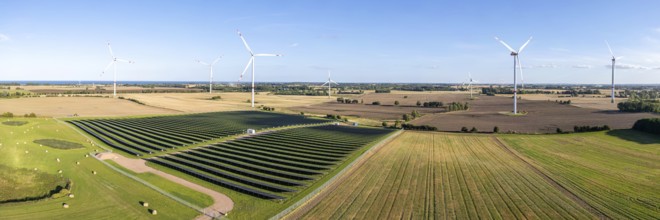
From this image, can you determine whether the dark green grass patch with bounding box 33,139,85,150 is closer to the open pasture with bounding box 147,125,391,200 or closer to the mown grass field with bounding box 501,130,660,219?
the open pasture with bounding box 147,125,391,200

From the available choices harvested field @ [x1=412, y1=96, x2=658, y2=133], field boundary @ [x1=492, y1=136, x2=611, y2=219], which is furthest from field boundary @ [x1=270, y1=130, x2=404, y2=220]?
harvested field @ [x1=412, y1=96, x2=658, y2=133]

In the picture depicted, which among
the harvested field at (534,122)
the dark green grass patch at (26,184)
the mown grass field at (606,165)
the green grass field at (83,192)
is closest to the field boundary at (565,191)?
the mown grass field at (606,165)

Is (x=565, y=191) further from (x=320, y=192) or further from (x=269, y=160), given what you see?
(x=269, y=160)

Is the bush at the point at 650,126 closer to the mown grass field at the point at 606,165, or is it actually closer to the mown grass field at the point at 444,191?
the mown grass field at the point at 606,165

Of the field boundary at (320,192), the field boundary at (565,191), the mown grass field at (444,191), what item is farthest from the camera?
the field boundary at (565,191)

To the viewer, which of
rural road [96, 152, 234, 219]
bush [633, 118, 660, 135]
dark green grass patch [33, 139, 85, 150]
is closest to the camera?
rural road [96, 152, 234, 219]

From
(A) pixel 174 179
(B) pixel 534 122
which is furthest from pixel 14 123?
(B) pixel 534 122

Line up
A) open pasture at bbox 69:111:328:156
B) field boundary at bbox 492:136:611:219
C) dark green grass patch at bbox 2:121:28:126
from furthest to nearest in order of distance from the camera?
dark green grass patch at bbox 2:121:28:126 → open pasture at bbox 69:111:328:156 → field boundary at bbox 492:136:611:219
